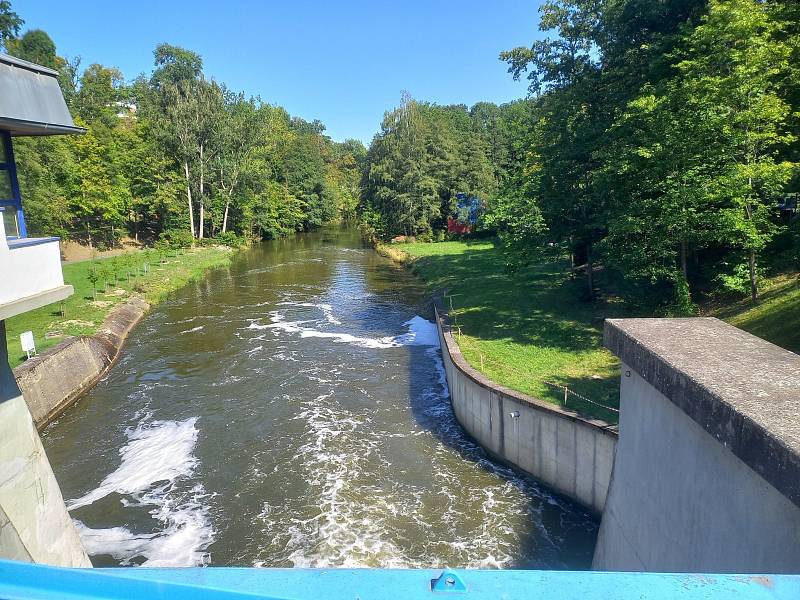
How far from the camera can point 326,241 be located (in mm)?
61844

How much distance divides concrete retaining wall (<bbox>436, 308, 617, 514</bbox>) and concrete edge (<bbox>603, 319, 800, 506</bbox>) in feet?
19.7

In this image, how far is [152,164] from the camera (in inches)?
1911

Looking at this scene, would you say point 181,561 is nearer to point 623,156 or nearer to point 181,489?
point 181,489

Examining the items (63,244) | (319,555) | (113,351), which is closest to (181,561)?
(319,555)

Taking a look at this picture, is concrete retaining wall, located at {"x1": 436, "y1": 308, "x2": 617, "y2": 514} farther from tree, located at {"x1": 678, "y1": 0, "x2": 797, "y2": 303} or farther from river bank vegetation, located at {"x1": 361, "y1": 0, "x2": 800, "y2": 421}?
tree, located at {"x1": 678, "y1": 0, "x2": 797, "y2": 303}

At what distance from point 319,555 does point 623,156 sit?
40.8 ft

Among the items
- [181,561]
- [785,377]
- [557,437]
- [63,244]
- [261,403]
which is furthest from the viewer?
[63,244]

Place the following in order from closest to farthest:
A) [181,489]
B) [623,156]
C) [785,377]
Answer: [785,377]
[181,489]
[623,156]

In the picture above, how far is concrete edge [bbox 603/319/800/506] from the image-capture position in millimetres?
2910

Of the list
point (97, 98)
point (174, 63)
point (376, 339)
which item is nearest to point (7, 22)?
point (97, 98)

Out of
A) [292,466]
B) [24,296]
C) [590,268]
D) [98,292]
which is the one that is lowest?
[292,466]

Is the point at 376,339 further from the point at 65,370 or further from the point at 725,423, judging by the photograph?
the point at 725,423

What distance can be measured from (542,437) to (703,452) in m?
8.10

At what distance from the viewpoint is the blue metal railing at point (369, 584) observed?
1389 mm
